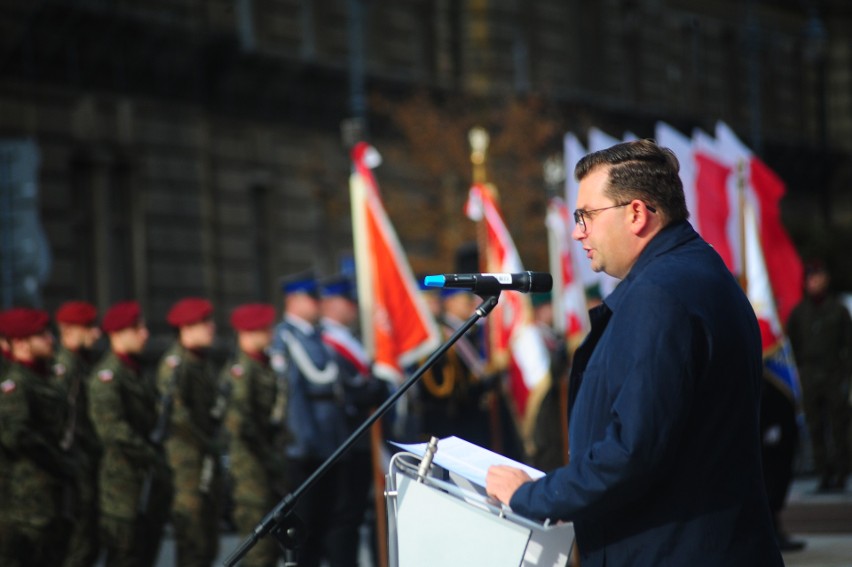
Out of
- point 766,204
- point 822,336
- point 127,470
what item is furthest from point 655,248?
point 822,336

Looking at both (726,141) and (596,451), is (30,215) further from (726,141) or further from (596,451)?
(596,451)

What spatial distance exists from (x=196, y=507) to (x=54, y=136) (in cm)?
1481

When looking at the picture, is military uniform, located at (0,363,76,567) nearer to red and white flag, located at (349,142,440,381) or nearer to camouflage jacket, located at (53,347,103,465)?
camouflage jacket, located at (53,347,103,465)

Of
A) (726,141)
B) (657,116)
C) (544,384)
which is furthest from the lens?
(657,116)

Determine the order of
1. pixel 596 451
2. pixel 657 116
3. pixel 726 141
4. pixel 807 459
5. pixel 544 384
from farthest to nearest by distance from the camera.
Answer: pixel 657 116 → pixel 807 459 → pixel 544 384 → pixel 726 141 → pixel 596 451

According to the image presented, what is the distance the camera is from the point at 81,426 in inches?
412

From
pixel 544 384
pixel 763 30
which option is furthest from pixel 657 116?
pixel 544 384

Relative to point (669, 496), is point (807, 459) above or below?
below

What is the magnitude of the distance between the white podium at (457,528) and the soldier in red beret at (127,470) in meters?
5.88

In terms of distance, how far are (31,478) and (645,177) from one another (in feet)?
20.0

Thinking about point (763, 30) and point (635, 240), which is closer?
point (635, 240)

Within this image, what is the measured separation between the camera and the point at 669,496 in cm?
411

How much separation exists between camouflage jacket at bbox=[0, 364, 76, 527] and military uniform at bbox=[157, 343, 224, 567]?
4.20ft

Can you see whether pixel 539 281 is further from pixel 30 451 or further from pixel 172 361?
pixel 172 361
